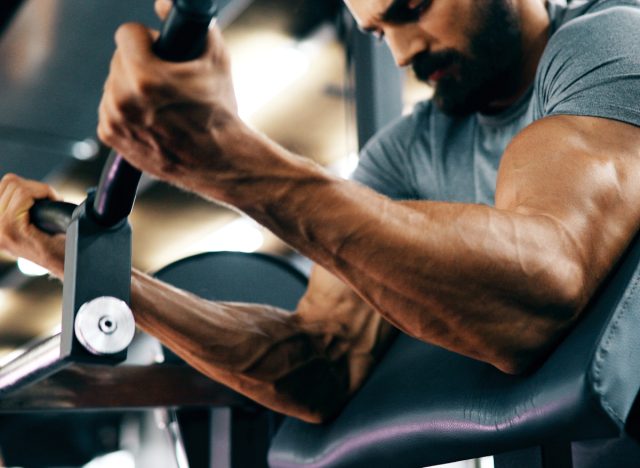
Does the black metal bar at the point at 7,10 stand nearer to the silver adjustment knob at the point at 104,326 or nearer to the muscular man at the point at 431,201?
the muscular man at the point at 431,201

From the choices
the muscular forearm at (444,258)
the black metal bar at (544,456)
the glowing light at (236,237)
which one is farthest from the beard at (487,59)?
the glowing light at (236,237)

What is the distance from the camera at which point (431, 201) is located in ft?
2.79

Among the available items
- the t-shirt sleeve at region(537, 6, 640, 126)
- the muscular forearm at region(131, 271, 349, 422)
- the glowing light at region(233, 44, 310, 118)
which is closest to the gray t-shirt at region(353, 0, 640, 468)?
the t-shirt sleeve at region(537, 6, 640, 126)

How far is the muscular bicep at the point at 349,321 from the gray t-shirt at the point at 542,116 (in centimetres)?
22

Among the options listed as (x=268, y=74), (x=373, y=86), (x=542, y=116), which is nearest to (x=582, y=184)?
(x=542, y=116)

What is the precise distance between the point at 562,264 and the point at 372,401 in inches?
14.4

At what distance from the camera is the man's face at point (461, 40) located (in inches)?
51.6

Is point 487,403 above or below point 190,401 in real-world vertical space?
above

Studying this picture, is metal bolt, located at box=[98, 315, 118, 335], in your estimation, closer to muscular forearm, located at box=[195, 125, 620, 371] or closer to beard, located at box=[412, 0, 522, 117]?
muscular forearm, located at box=[195, 125, 620, 371]

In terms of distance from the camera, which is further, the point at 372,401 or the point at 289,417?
the point at 289,417

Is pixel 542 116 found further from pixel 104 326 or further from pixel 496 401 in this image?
pixel 104 326

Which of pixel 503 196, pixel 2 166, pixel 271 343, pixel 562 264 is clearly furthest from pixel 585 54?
pixel 2 166

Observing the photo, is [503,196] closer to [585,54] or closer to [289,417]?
[585,54]

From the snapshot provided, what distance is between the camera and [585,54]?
101 cm
